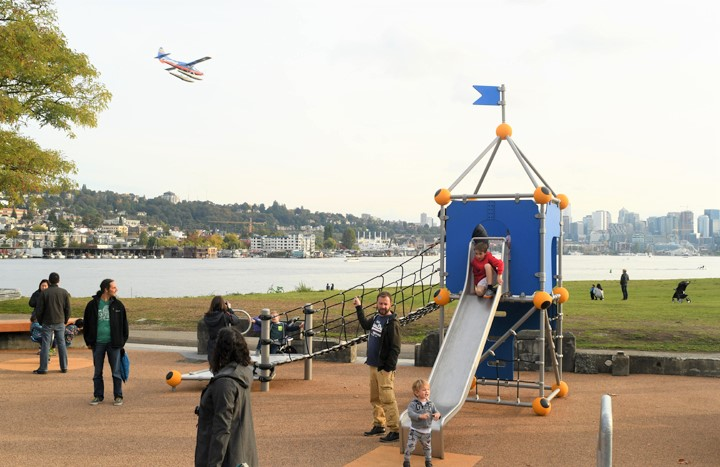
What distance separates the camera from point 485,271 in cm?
1120

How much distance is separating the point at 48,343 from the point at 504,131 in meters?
9.00

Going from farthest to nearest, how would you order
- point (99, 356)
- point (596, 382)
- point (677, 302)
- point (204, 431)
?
point (677, 302), point (596, 382), point (99, 356), point (204, 431)

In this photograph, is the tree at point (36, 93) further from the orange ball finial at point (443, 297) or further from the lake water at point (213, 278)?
the lake water at point (213, 278)

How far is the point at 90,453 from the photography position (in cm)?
838

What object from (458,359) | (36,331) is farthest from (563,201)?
(36,331)

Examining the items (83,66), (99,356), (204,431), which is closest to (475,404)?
(99,356)

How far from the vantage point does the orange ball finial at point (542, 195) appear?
11.3 m

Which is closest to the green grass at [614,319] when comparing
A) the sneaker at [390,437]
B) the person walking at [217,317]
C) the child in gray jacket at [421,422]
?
the person walking at [217,317]

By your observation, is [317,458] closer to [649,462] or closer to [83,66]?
[649,462]

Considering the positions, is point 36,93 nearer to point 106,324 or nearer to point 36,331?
point 36,331

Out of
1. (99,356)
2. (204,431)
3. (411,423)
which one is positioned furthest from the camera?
(99,356)

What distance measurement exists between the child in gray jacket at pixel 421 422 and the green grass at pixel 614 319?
390 inches

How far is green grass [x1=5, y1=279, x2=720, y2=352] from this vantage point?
1744 centimetres

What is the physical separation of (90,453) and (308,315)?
5834 mm
